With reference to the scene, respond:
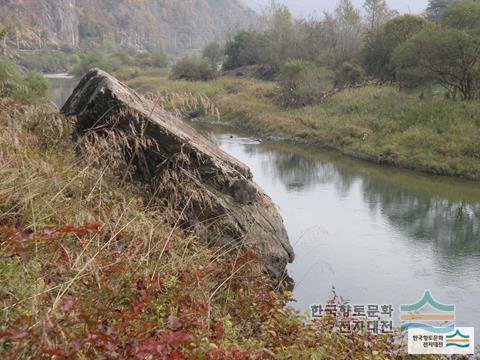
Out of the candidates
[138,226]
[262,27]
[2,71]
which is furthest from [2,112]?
[262,27]

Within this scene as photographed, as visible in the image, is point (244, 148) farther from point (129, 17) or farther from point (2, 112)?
point (129, 17)

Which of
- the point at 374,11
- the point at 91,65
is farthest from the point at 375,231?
the point at 91,65

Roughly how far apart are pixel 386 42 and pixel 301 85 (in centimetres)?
489

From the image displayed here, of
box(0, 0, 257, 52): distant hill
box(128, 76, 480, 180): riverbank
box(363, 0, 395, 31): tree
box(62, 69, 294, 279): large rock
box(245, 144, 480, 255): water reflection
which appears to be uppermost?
box(0, 0, 257, 52): distant hill

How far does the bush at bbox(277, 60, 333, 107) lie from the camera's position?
28.5 metres

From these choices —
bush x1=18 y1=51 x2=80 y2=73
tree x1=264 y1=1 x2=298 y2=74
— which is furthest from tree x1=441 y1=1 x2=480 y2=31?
bush x1=18 y1=51 x2=80 y2=73

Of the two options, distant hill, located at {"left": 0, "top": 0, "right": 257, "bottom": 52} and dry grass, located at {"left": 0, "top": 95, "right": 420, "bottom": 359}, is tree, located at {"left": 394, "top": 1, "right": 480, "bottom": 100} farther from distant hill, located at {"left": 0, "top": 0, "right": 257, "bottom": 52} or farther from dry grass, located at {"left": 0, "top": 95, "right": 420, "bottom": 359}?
distant hill, located at {"left": 0, "top": 0, "right": 257, "bottom": 52}

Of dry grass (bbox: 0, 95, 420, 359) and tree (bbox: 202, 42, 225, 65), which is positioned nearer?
dry grass (bbox: 0, 95, 420, 359)

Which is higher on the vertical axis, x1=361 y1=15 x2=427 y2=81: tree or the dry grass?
x1=361 y1=15 x2=427 y2=81: tree

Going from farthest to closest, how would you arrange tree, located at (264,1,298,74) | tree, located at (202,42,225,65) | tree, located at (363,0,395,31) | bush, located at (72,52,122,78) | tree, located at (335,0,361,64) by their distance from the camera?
tree, located at (202,42,225,65) < bush, located at (72,52,122,78) < tree, located at (363,0,395,31) < tree, located at (264,1,298,74) < tree, located at (335,0,361,64)

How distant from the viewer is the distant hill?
88688 mm

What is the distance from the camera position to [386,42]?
29.2 m

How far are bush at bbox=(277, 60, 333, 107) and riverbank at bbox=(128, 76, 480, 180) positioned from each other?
0.74 m

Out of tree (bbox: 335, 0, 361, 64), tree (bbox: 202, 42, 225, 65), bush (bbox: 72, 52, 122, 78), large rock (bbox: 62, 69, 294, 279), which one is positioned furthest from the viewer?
tree (bbox: 202, 42, 225, 65)
